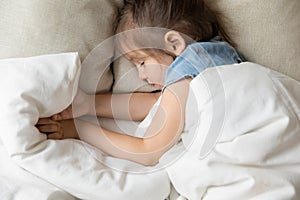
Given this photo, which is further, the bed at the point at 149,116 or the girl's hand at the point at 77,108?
the girl's hand at the point at 77,108

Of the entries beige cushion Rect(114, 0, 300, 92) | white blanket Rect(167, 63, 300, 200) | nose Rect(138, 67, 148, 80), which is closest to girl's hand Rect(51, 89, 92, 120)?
nose Rect(138, 67, 148, 80)

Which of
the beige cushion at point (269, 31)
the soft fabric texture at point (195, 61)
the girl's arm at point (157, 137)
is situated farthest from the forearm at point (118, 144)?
the beige cushion at point (269, 31)

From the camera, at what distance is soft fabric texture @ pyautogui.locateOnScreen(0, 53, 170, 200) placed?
100 cm

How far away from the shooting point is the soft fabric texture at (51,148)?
1002 millimetres

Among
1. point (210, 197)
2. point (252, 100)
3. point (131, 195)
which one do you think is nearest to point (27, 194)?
point (131, 195)

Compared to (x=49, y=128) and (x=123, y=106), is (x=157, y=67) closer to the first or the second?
(x=123, y=106)

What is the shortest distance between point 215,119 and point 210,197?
6.1 inches

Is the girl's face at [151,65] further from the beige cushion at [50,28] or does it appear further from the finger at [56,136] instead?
the finger at [56,136]

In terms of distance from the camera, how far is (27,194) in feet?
3.20

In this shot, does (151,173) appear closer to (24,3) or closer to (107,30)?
(107,30)

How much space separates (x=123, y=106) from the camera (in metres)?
1.19

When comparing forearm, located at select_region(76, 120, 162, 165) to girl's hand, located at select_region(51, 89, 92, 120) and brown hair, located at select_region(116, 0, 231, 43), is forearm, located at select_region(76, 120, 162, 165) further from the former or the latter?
brown hair, located at select_region(116, 0, 231, 43)

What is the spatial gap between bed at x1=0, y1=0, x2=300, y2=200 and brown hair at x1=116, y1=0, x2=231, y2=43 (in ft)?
0.24

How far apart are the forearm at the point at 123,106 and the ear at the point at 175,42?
138 millimetres
